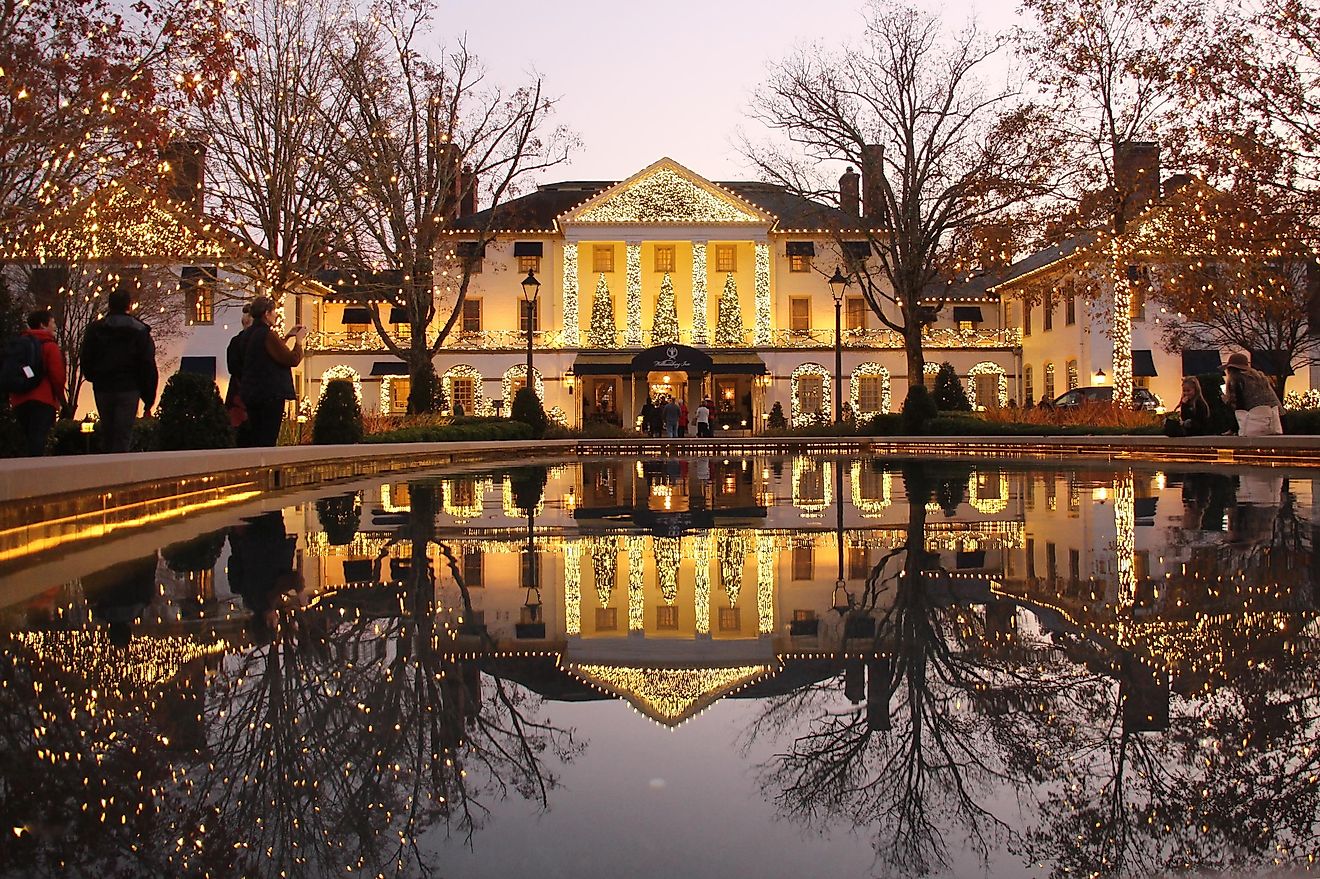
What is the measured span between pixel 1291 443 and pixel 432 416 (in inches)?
807

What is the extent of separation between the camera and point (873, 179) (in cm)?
3775

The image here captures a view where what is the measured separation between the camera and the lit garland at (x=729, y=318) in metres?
50.8

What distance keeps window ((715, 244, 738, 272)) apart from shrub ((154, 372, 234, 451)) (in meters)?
37.6

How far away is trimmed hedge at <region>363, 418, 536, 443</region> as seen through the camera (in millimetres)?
23516

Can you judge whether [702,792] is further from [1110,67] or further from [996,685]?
[1110,67]

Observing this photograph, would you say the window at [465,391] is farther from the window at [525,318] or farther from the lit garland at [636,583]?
the lit garland at [636,583]

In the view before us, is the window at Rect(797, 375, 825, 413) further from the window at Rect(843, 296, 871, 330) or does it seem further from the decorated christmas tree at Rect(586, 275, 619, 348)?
the decorated christmas tree at Rect(586, 275, 619, 348)

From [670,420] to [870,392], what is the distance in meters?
14.7

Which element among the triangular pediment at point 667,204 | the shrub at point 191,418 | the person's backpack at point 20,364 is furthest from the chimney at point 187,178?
the triangular pediment at point 667,204

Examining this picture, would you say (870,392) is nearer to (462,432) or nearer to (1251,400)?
(462,432)

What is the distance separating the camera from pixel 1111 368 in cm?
4378

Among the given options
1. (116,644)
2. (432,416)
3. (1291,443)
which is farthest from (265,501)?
(432,416)

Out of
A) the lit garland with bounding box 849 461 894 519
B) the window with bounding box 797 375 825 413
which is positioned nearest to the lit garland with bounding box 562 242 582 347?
the window with bounding box 797 375 825 413

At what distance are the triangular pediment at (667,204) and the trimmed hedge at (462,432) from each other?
56.1 ft
